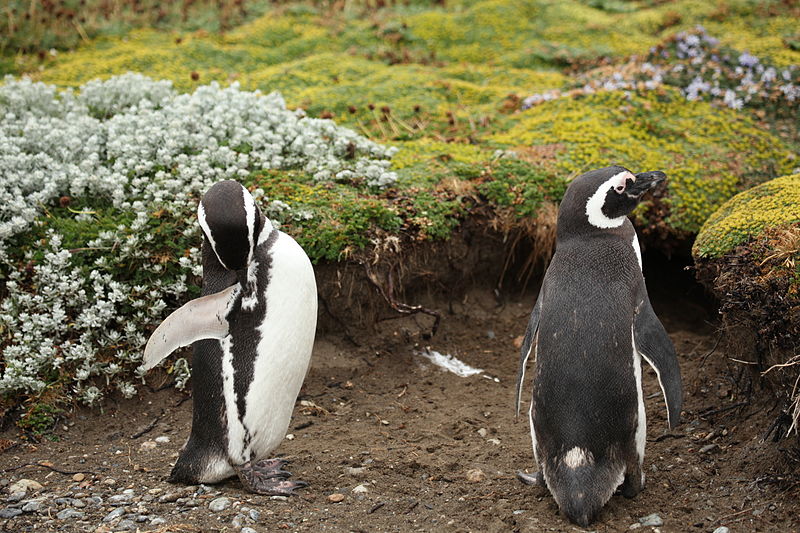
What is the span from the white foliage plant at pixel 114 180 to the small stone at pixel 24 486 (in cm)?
72

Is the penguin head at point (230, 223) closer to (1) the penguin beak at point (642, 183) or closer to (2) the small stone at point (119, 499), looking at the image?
(2) the small stone at point (119, 499)

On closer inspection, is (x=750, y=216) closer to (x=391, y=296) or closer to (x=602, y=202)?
(x=602, y=202)

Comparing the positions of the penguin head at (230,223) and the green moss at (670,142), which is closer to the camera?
the penguin head at (230,223)

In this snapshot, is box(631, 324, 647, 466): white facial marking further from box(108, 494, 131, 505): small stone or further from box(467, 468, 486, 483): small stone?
box(108, 494, 131, 505): small stone

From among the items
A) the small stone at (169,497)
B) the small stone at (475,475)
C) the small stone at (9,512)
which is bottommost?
the small stone at (475,475)

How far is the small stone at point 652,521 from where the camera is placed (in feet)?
11.2

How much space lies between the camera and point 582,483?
11.1ft

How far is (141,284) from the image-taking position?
4895 mm

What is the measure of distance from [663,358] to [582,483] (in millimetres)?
650

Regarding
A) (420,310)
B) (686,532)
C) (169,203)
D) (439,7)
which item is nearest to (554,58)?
(439,7)

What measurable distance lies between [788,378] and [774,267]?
1.78 feet

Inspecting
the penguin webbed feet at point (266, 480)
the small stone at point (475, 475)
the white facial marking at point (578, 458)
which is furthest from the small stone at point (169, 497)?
the white facial marking at point (578, 458)

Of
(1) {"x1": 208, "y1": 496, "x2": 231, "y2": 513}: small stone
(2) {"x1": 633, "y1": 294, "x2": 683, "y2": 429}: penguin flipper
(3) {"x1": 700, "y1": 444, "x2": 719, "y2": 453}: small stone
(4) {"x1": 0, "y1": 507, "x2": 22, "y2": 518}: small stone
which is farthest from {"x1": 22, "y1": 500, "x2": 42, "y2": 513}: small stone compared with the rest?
(3) {"x1": 700, "y1": 444, "x2": 719, "y2": 453}: small stone

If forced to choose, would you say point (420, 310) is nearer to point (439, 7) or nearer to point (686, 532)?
point (686, 532)
